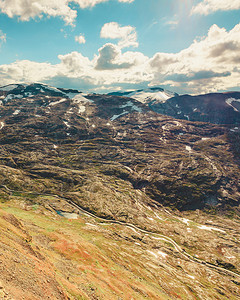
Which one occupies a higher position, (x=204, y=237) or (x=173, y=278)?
(x=173, y=278)

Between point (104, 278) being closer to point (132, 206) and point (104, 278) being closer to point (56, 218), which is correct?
point (56, 218)

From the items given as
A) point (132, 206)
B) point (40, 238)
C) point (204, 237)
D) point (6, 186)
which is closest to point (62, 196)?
point (6, 186)

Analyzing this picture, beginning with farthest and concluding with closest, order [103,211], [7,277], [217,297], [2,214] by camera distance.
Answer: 1. [103,211]
2. [217,297]
3. [2,214]
4. [7,277]

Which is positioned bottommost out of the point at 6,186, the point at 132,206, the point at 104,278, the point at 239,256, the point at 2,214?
the point at 239,256

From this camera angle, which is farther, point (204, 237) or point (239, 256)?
point (204, 237)

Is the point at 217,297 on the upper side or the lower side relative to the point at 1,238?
lower

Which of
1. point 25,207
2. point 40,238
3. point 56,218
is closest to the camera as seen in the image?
point 40,238

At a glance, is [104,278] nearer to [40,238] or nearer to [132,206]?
[40,238]

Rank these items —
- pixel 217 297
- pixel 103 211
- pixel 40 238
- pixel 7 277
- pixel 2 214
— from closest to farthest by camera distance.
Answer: pixel 7 277 → pixel 2 214 → pixel 40 238 → pixel 217 297 → pixel 103 211

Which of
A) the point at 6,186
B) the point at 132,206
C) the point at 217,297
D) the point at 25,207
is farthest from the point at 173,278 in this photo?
the point at 6,186
